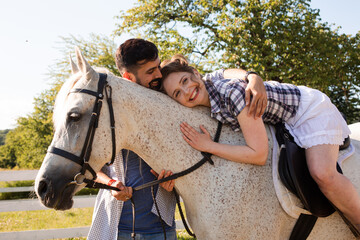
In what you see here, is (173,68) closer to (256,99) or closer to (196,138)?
(196,138)

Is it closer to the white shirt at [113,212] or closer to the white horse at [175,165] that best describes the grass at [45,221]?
the white shirt at [113,212]

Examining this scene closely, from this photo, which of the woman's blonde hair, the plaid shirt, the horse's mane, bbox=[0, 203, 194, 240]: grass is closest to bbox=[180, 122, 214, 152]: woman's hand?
the plaid shirt

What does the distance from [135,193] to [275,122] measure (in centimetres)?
Result: 141

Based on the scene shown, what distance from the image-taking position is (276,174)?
83.0 inches

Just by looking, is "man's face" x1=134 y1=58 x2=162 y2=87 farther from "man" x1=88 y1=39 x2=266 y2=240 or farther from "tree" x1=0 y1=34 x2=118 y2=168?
"tree" x1=0 y1=34 x2=118 y2=168

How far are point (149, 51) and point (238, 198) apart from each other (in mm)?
1417

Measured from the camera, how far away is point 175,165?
2.17 metres

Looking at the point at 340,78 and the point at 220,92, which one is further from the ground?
the point at 220,92

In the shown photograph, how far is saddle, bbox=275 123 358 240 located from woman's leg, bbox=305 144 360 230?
6 cm

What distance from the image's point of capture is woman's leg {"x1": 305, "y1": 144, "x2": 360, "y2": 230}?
6.55 feet

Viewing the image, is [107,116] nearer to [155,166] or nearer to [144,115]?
[144,115]

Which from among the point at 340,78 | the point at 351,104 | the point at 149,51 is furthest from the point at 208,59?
the point at 149,51

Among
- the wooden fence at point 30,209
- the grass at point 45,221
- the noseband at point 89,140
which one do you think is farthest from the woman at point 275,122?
the grass at point 45,221

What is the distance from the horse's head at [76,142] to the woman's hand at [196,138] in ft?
1.88
